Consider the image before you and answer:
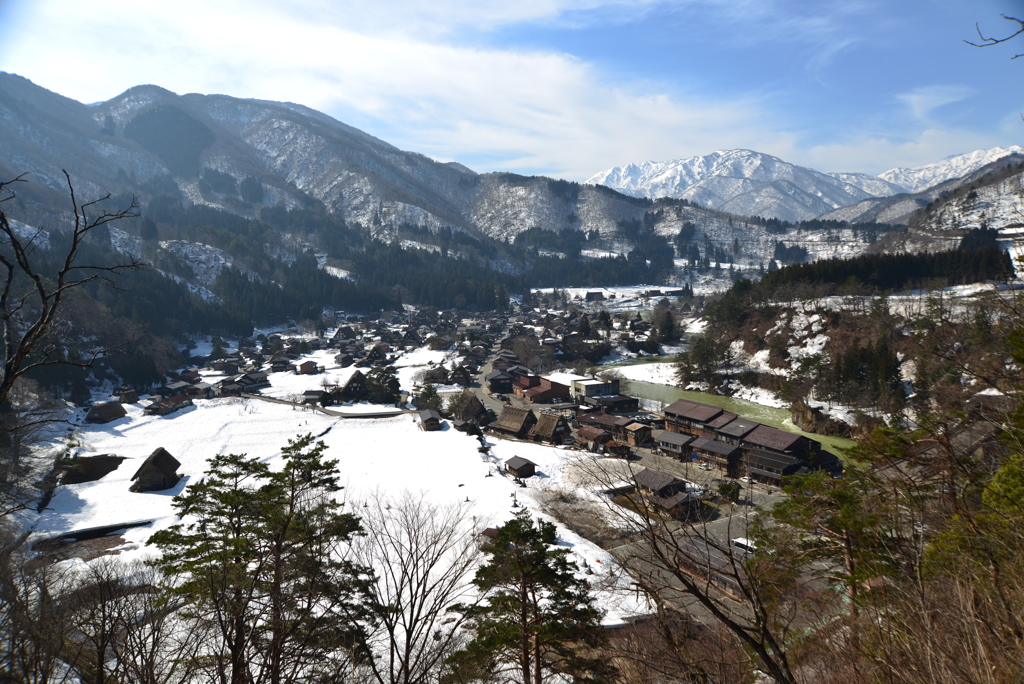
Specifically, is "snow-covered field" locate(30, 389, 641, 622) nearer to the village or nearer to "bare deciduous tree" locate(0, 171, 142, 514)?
the village

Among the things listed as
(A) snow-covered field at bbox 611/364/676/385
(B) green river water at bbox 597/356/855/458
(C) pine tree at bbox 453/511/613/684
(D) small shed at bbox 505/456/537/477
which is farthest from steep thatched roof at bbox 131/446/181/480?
(A) snow-covered field at bbox 611/364/676/385

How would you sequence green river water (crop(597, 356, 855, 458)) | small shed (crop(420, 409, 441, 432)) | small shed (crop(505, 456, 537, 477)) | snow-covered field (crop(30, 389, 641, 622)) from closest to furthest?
snow-covered field (crop(30, 389, 641, 622))
small shed (crop(505, 456, 537, 477))
green river water (crop(597, 356, 855, 458))
small shed (crop(420, 409, 441, 432))

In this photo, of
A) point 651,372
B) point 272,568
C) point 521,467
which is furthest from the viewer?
point 651,372

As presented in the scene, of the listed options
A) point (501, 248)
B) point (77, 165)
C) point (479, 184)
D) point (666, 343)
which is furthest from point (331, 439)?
point (479, 184)

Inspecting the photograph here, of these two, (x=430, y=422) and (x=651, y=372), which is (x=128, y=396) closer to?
(x=430, y=422)

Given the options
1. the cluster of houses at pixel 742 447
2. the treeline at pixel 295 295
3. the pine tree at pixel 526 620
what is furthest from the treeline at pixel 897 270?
the treeline at pixel 295 295

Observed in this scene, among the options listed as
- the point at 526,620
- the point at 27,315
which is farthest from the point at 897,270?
the point at 27,315
